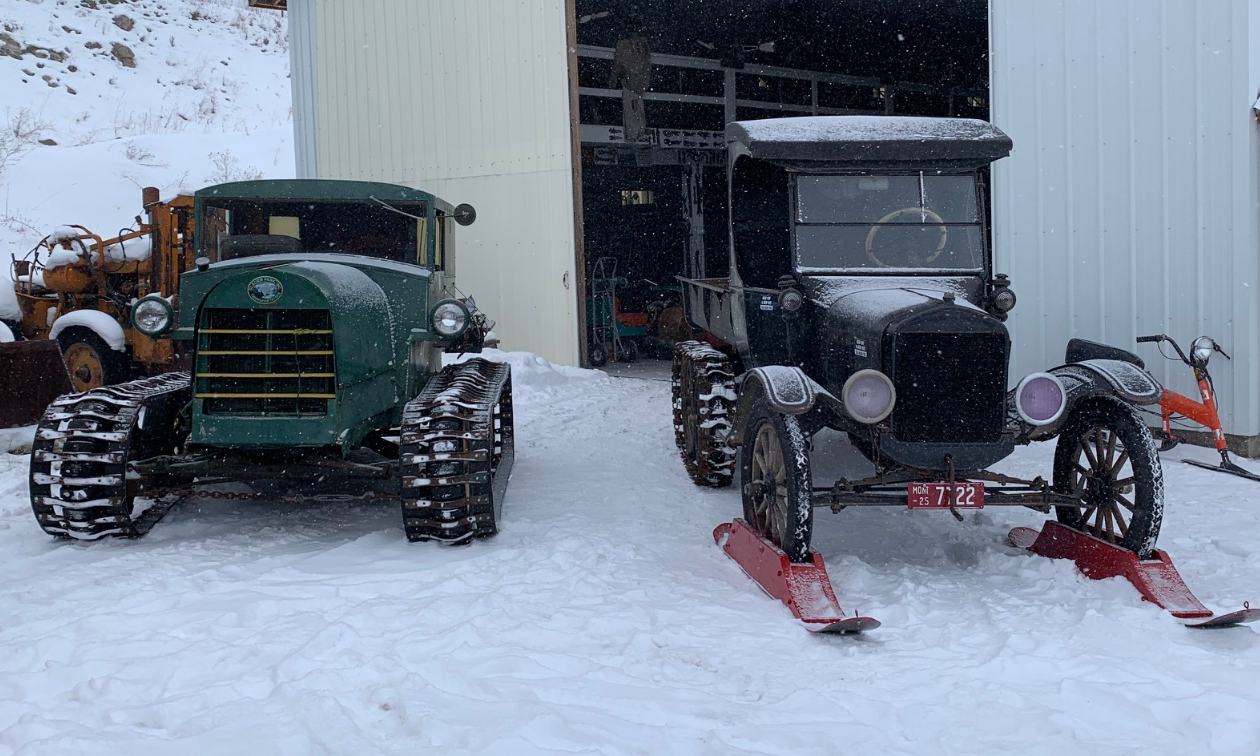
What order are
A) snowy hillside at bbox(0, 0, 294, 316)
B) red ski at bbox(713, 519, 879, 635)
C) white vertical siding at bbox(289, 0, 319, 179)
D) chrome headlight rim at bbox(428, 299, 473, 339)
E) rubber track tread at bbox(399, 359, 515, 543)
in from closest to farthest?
red ski at bbox(713, 519, 879, 635)
rubber track tread at bbox(399, 359, 515, 543)
chrome headlight rim at bbox(428, 299, 473, 339)
white vertical siding at bbox(289, 0, 319, 179)
snowy hillside at bbox(0, 0, 294, 316)

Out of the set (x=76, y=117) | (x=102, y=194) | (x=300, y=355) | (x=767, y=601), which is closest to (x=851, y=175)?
(x=767, y=601)

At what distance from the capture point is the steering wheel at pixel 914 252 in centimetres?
640

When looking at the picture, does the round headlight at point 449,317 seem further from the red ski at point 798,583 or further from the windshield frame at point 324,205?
the red ski at point 798,583

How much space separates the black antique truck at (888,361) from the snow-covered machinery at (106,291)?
721 centimetres

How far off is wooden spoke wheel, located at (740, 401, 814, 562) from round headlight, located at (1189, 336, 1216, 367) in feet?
12.8

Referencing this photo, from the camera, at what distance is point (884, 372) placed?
5172mm

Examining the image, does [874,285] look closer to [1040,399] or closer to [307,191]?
[1040,399]

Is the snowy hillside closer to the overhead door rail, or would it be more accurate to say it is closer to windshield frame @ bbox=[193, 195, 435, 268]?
the overhead door rail

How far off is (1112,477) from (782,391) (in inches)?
67.2

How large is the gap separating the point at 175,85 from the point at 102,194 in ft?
40.3

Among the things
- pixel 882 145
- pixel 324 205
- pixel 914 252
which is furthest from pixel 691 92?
pixel 914 252

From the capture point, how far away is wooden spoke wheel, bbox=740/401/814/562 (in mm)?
4797

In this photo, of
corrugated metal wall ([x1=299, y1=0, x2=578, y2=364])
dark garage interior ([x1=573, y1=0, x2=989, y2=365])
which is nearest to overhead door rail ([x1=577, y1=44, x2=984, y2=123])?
dark garage interior ([x1=573, y1=0, x2=989, y2=365])

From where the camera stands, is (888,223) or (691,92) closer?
(888,223)
